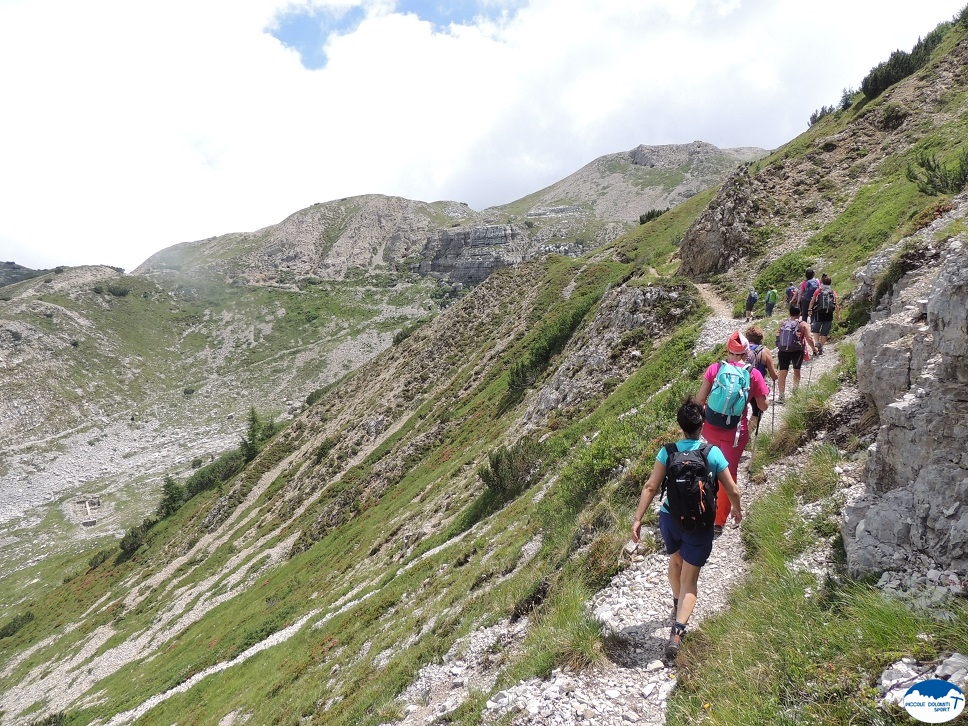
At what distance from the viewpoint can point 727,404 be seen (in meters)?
7.74

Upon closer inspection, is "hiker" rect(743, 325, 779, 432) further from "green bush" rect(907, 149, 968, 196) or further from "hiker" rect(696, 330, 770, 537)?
"green bush" rect(907, 149, 968, 196)

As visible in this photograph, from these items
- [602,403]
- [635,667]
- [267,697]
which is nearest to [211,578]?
[267,697]

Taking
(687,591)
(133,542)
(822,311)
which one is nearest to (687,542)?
(687,591)

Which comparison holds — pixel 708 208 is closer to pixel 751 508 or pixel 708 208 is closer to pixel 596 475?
pixel 596 475

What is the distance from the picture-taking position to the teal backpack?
7.72 meters

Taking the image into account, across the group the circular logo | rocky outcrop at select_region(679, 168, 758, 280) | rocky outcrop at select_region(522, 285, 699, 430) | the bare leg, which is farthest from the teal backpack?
rocky outcrop at select_region(679, 168, 758, 280)

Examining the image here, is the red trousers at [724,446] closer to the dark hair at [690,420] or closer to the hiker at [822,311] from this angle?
the dark hair at [690,420]

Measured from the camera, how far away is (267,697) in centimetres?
1927

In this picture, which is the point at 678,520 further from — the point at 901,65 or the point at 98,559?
the point at 98,559

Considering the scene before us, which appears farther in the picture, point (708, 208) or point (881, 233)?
point (708, 208)

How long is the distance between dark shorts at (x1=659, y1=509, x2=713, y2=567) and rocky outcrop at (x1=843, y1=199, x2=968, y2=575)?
1652 mm

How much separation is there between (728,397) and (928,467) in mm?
2659

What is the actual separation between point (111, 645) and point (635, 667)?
64.1 m

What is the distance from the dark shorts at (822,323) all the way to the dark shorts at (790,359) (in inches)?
131
